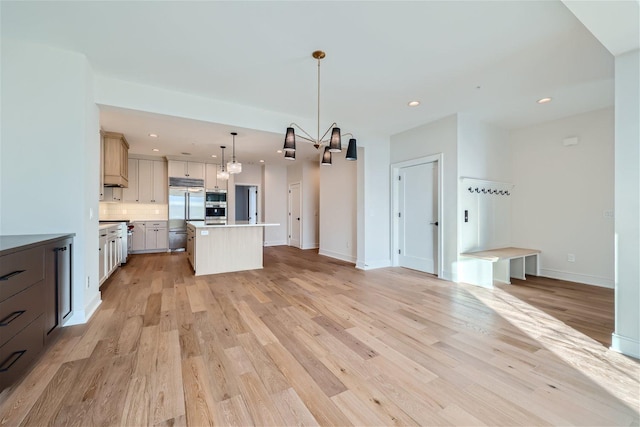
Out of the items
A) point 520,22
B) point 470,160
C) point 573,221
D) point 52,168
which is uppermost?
point 520,22

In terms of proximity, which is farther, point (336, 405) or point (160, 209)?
point (160, 209)

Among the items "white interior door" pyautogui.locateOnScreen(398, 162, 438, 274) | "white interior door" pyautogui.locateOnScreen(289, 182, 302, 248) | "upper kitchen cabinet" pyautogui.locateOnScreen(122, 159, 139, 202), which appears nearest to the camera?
"white interior door" pyautogui.locateOnScreen(398, 162, 438, 274)

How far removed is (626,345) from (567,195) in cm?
310

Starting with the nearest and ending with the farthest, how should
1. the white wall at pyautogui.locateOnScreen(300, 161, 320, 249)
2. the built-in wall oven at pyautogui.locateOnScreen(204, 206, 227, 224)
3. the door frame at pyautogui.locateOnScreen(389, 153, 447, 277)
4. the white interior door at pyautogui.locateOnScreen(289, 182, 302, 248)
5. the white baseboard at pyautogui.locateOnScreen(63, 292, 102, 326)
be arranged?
the white baseboard at pyautogui.locateOnScreen(63, 292, 102, 326)
the door frame at pyautogui.locateOnScreen(389, 153, 447, 277)
the built-in wall oven at pyautogui.locateOnScreen(204, 206, 227, 224)
the white wall at pyautogui.locateOnScreen(300, 161, 320, 249)
the white interior door at pyautogui.locateOnScreen(289, 182, 302, 248)

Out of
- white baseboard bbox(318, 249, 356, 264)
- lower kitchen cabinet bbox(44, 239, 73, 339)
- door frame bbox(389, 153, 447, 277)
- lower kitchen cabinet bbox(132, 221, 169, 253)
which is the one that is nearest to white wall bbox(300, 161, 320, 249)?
white baseboard bbox(318, 249, 356, 264)

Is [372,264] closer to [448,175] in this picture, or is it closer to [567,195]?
[448,175]

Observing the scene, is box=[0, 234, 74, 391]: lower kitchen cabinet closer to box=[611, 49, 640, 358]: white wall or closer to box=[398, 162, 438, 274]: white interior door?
box=[611, 49, 640, 358]: white wall

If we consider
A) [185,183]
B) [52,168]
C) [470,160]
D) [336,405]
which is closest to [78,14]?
[52,168]

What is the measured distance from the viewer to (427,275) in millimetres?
4574

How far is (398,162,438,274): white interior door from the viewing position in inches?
184

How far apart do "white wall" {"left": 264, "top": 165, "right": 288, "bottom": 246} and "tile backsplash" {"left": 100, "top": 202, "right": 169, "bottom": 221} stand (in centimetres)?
281

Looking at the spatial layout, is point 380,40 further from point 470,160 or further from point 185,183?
point 185,183

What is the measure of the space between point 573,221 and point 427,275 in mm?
2431

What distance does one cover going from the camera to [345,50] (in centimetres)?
255
